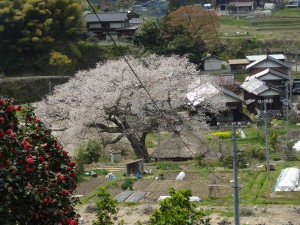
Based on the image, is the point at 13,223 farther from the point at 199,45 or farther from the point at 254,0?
the point at 254,0

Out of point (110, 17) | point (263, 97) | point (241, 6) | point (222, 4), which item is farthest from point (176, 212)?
point (222, 4)

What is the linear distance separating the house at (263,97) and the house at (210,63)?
6.37m

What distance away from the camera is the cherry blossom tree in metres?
20.9

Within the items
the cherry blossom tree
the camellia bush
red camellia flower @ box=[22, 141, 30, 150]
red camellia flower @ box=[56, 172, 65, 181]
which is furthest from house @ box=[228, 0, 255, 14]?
red camellia flower @ box=[22, 141, 30, 150]

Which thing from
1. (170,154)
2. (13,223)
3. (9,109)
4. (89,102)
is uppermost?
(9,109)

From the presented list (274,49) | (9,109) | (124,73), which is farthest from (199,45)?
(9,109)

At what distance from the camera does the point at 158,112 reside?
21.4 metres

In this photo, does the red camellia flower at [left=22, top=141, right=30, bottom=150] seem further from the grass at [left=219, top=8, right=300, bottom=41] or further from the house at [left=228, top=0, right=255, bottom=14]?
the house at [left=228, top=0, right=255, bottom=14]

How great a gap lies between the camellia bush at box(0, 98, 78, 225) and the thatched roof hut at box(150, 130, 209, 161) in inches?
558

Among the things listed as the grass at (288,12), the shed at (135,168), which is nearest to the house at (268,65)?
the shed at (135,168)

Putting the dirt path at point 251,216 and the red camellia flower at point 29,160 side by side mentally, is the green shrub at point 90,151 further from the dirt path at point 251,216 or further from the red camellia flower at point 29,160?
the red camellia flower at point 29,160

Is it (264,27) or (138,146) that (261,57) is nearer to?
(264,27)

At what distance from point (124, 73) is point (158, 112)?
1.83 meters

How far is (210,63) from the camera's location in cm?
3600
